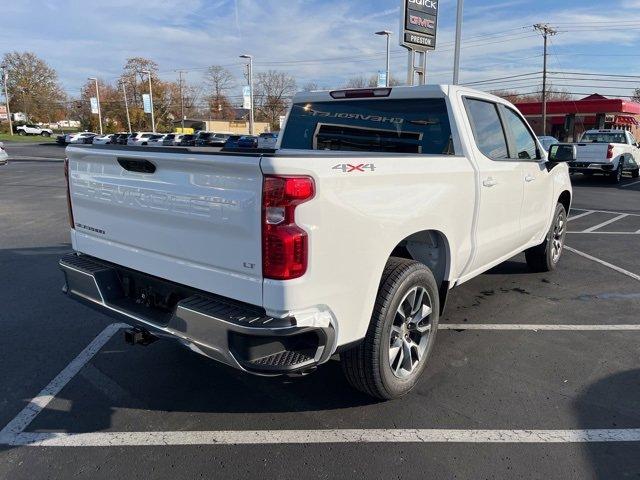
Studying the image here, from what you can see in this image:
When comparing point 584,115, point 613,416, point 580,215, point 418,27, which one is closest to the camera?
point 613,416

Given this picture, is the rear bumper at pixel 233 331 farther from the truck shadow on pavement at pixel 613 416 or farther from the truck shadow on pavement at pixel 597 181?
the truck shadow on pavement at pixel 597 181

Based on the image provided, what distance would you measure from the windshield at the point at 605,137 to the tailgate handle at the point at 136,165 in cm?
1993

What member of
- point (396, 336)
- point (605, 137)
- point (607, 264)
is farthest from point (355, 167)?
point (605, 137)

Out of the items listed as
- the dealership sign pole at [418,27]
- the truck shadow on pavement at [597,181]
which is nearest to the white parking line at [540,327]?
the dealership sign pole at [418,27]

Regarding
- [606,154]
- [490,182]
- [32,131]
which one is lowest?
[606,154]

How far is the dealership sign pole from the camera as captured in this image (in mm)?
13516

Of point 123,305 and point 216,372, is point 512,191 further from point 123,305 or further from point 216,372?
point 123,305

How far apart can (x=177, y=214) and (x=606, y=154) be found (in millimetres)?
18627

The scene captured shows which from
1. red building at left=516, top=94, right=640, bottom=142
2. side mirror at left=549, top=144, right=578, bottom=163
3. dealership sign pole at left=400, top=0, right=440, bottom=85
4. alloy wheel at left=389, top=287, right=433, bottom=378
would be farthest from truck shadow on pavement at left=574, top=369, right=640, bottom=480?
red building at left=516, top=94, right=640, bottom=142

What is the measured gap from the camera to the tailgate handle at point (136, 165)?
2.86m

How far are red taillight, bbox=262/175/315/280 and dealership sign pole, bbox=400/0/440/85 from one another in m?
11.9

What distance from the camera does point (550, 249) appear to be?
603cm

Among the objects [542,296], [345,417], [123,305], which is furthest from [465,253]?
[123,305]

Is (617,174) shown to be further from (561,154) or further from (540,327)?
(540,327)
